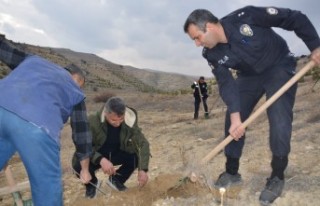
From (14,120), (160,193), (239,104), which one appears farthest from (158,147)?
(14,120)

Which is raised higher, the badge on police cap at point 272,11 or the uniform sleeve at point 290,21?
the badge on police cap at point 272,11

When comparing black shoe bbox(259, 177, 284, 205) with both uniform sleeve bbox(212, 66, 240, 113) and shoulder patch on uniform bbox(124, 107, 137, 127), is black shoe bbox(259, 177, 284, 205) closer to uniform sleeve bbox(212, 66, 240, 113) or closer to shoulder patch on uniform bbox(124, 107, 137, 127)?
uniform sleeve bbox(212, 66, 240, 113)

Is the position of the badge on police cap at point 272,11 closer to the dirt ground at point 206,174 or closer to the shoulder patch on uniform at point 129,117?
the dirt ground at point 206,174

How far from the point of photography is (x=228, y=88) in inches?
175

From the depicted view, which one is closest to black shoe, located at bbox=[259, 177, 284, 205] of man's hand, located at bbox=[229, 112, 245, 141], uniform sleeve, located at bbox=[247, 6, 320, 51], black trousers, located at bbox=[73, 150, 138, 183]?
man's hand, located at bbox=[229, 112, 245, 141]

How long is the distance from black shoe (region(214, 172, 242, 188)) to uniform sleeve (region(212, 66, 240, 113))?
890mm

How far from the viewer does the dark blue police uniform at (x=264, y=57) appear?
4156 mm

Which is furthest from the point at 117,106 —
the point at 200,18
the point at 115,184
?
the point at 200,18

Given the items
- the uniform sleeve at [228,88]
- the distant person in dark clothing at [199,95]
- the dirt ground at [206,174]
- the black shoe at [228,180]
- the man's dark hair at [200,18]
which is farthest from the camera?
the distant person in dark clothing at [199,95]

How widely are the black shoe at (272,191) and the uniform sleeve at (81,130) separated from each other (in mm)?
1635

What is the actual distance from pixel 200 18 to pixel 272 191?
1.68 m

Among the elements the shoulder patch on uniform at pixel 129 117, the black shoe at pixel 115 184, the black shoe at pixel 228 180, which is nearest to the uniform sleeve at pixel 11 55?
the shoulder patch on uniform at pixel 129 117

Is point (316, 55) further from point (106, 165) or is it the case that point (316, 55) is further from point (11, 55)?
point (11, 55)

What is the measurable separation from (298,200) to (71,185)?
3.91 m
